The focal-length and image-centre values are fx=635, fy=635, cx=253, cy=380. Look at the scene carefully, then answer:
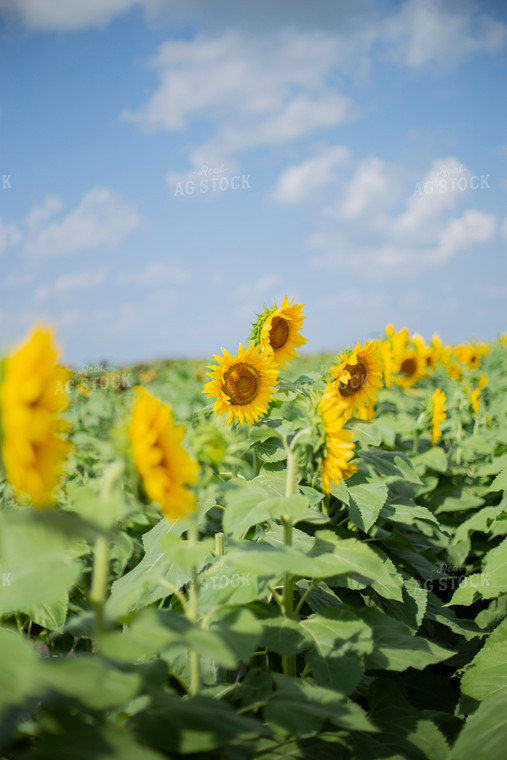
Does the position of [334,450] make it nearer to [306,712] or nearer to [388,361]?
[306,712]

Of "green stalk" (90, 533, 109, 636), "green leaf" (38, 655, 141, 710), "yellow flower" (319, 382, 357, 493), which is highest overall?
"yellow flower" (319, 382, 357, 493)

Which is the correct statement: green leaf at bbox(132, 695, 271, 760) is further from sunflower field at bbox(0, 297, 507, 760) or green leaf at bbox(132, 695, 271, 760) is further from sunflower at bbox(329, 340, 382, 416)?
sunflower at bbox(329, 340, 382, 416)

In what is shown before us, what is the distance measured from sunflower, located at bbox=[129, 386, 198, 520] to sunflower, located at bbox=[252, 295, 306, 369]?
1.90 m

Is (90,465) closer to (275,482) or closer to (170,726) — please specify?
(275,482)

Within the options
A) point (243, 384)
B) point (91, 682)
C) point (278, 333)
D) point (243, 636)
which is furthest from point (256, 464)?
point (91, 682)

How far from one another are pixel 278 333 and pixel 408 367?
3.07 m

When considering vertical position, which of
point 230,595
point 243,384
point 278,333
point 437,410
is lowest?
point 230,595

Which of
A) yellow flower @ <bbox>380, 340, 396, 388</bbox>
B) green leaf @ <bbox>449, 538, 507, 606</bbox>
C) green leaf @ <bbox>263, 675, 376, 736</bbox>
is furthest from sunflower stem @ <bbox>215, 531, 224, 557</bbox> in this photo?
yellow flower @ <bbox>380, 340, 396, 388</bbox>

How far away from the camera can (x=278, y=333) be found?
10.8 ft

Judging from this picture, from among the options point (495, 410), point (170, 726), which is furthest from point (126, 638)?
point (495, 410)

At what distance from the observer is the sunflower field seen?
3.47 ft

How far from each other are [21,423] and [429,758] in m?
1.36

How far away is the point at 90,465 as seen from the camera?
500 centimetres

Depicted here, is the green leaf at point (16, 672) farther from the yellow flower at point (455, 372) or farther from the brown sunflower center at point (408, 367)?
the yellow flower at point (455, 372)
